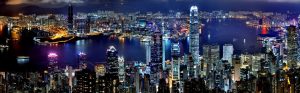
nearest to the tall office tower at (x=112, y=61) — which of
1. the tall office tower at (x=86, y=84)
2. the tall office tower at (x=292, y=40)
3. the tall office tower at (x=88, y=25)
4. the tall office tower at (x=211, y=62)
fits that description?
the tall office tower at (x=86, y=84)

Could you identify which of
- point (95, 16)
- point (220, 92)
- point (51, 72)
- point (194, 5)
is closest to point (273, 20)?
point (194, 5)

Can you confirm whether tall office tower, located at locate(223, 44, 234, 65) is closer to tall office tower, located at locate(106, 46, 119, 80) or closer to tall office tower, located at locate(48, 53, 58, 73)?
tall office tower, located at locate(106, 46, 119, 80)

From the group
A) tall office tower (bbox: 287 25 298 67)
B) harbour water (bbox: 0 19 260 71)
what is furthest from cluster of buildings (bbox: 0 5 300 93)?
harbour water (bbox: 0 19 260 71)

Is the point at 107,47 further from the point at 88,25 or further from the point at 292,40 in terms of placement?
the point at 292,40

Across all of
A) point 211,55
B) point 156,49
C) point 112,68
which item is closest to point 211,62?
point 211,55

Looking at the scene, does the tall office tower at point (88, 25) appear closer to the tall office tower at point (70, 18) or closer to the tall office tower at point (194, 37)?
the tall office tower at point (70, 18)

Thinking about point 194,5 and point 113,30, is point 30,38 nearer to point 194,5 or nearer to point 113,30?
point 113,30
